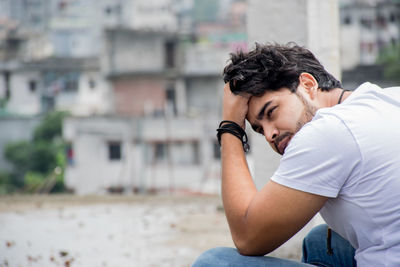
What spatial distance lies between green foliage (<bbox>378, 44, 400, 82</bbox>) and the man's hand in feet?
90.7

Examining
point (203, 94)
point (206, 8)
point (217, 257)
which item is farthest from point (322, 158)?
point (206, 8)

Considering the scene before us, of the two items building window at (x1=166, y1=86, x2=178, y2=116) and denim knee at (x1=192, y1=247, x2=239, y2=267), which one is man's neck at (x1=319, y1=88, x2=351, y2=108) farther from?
building window at (x1=166, y1=86, x2=178, y2=116)

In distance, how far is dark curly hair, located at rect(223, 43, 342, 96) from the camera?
2.12 m

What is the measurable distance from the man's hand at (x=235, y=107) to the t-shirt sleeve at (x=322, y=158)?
1.51 feet

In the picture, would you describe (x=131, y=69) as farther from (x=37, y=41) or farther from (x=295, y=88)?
(x=295, y=88)

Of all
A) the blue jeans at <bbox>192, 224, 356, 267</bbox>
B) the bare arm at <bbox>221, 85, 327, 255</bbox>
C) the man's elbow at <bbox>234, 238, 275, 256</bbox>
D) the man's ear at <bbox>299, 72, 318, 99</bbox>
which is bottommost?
the blue jeans at <bbox>192, 224, 356, 267</bbox>

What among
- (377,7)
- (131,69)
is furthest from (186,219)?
(377,7)

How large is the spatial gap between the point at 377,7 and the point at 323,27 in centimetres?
3580

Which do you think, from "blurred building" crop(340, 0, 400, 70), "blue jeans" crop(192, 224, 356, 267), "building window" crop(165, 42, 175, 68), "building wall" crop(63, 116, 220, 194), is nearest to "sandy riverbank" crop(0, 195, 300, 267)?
"blue jeans" crop(192, 224, 356, 267)

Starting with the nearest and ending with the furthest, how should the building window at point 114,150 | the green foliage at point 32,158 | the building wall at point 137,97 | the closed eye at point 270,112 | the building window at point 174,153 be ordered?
the closed eye at point 270,112
the building window at point 174,153
the building window at point 114,150
the building wall at point 137,97
the green foliage at point 32,158

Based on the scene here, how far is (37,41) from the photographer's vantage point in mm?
45719

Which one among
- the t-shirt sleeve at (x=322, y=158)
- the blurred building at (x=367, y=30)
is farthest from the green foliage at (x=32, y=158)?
the t-shirt sleeve at (x=322, y=158)

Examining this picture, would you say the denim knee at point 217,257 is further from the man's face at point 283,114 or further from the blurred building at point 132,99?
the blurred building at point 132,99

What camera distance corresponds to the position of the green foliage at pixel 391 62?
93.7 feet
